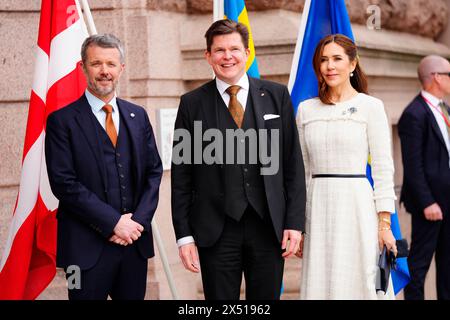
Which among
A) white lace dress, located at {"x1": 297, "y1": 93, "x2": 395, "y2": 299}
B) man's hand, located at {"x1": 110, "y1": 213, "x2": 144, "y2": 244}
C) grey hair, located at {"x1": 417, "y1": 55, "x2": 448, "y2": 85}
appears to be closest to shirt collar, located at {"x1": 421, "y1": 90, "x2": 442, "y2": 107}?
grey hair, located at {"x1": 417, "y1": 55, "x2": 448, "y2": 85}

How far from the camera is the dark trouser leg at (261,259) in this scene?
166 inches

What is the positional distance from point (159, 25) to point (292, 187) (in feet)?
8.71

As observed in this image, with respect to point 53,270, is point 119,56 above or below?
above

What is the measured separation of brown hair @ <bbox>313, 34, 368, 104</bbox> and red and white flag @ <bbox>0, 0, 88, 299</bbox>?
4.63ft

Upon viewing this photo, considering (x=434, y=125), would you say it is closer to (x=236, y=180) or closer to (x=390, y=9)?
(x=390, y=9)

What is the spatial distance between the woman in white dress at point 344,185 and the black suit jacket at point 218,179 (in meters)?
0.25

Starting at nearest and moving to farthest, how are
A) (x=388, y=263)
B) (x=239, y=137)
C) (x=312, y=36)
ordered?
1. (x=239, y=137)
2. (x=388, y=263)
3. (x=312, y=36)

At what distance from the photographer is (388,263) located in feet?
14.7

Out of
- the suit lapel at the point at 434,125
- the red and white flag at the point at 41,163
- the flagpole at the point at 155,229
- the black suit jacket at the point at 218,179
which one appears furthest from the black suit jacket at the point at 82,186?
the suit lapel at the point at 434,125

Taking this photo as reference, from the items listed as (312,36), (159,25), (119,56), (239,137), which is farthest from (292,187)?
(159,25)

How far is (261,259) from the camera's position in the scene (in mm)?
4246

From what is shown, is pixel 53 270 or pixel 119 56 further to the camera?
pixel 53 270
